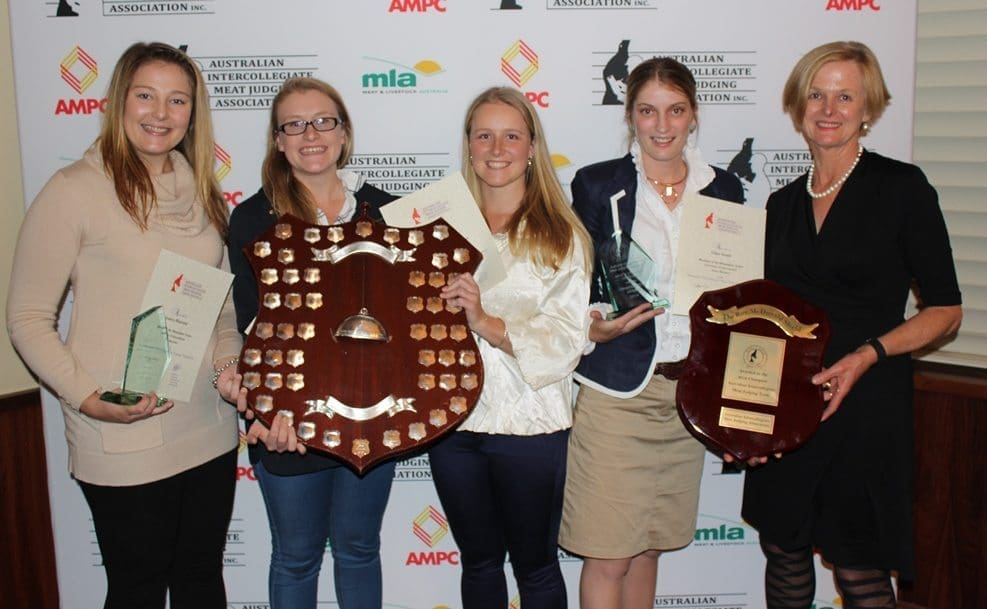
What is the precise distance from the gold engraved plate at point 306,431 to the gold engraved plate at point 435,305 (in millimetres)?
418

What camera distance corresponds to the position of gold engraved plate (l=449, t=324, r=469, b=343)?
7.52 ft

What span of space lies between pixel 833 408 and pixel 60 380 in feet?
6.58

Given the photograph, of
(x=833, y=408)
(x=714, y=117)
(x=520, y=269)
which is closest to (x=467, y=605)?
(x=520, y=269)

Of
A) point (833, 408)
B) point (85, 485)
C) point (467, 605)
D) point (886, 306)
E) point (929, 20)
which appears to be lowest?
point (467, 605)

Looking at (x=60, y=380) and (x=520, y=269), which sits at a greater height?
(x=520, y=269)

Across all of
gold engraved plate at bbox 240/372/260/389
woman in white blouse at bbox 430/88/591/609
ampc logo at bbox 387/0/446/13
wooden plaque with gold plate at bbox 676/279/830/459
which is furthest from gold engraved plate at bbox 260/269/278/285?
ampc logo at bbox 387/0/446/13

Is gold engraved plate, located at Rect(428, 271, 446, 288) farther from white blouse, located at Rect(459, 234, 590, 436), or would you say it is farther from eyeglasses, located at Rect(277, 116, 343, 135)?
eyeglasses, located at Rect(277, 116, 343, 135)

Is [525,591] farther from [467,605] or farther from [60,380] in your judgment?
[60,380]

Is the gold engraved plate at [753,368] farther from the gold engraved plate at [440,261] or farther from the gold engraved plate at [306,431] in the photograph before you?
the gold engraved plate at [306,431]

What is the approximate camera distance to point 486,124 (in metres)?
2.59

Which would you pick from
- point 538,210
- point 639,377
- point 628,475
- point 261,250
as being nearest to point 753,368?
point 639,377

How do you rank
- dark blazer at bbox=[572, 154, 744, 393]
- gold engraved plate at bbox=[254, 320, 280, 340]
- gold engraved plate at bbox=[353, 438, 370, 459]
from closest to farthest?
gold engraved plate at bbox=[353, 438, 370, 459] < gold engraved plate at bbox=[254, 320, 280, 340] < dark blazer at bbox=[572, 154, 744, 393]

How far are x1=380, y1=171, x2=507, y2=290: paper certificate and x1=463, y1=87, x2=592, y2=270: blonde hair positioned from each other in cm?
8

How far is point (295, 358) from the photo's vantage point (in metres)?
2.24
